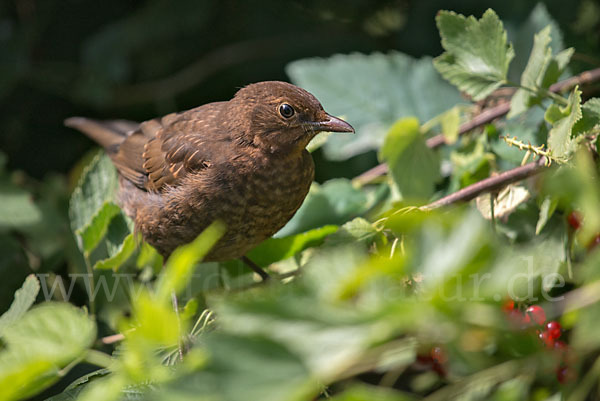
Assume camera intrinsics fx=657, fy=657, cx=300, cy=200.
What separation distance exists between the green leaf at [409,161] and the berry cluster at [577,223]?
1.83ft

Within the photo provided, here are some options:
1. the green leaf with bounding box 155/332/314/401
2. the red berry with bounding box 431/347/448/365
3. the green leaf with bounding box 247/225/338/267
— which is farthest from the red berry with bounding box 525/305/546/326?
the green leaf with bounding box 247/225/338/267

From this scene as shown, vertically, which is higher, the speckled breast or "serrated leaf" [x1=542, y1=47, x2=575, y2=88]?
"serrated leaf" [x1=542, y1=47, x2=575, y2=88]

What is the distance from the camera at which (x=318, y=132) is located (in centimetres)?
238

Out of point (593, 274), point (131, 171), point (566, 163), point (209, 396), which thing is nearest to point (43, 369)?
point (209, 396)

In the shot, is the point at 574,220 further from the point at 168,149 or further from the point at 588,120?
the point at 168,149

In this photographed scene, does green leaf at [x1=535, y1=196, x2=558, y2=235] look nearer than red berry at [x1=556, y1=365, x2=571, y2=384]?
No

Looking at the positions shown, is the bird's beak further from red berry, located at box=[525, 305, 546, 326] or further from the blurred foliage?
red berry, located at box=[525, 305, 546, 326]

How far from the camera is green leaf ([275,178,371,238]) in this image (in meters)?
2.47

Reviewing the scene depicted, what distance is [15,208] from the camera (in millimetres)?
2781

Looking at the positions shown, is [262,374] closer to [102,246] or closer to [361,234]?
[361,234]

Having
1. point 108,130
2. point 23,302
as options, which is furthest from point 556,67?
point 108,130

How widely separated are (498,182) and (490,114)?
538 millimetres

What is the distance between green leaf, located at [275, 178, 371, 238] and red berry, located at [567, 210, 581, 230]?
80 cm

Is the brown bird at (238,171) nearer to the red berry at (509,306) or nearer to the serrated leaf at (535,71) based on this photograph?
the serrated leaf at (535,71)
